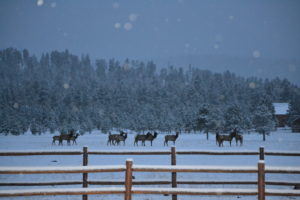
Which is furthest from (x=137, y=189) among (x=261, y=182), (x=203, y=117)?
(x=203, y=117)

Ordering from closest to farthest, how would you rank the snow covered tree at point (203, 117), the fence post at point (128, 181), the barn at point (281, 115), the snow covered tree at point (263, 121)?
the fence post at point (128, 181) → the snow covered tree at point (263, 121) → the snow covered tree at point (203, 117) → the barn at point (281, 115)

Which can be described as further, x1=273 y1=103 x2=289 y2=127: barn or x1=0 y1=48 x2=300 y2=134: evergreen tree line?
x1=273 y1=103 x2=289 y2=127: barn

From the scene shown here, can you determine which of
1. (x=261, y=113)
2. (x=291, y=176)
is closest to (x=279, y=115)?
(x=261, y=113)

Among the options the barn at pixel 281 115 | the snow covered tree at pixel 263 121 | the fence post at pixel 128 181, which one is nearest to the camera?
the fence post at pixel 128 181

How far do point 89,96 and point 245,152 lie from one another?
4184 inches

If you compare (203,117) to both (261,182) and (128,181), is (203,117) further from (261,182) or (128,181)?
(128,181)

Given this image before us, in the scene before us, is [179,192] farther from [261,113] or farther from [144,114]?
[144,114]

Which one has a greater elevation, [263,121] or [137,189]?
[263,121]

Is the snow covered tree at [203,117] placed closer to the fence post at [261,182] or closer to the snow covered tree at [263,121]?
the snow covered tree at [263,121]

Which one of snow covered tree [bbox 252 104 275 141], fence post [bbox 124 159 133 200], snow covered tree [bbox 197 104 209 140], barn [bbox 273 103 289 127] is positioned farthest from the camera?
barn [bbox 273 103 289 127]

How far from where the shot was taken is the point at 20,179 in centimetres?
1421

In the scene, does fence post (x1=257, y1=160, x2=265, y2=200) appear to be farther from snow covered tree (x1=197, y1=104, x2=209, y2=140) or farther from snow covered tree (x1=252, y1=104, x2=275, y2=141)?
snow covered tree (x1=197, y1=104, x2=209, y2=140)

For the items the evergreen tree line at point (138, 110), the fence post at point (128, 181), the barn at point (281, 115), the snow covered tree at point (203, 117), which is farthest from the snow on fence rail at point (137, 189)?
the barn at point (281, 115)

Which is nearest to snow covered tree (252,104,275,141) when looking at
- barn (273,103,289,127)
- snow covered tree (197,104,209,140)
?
snow covered tree (197,104,209,140)
